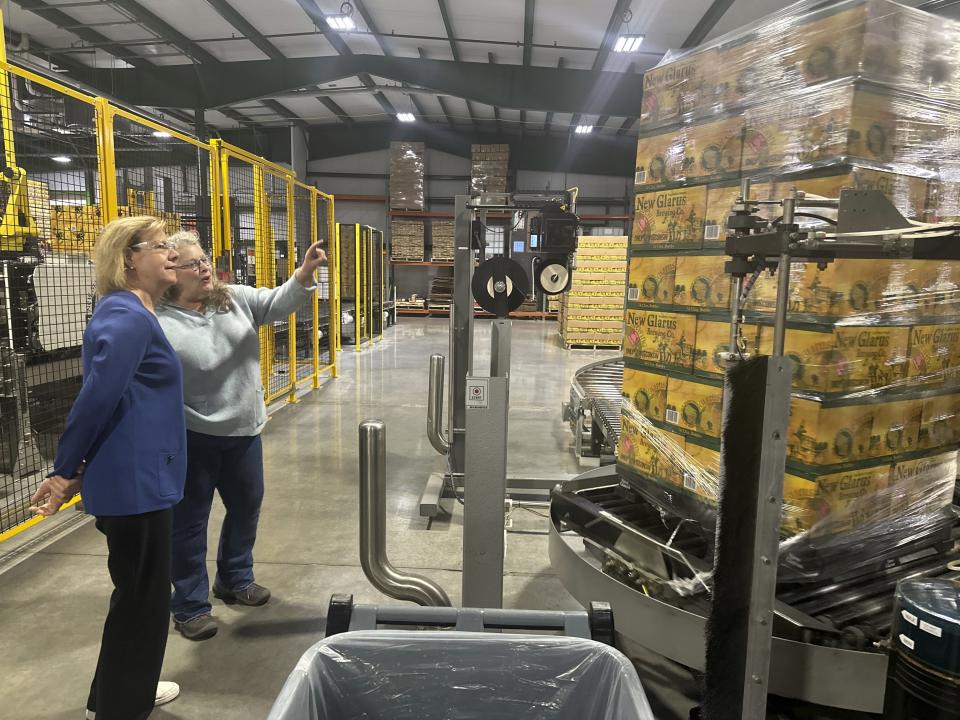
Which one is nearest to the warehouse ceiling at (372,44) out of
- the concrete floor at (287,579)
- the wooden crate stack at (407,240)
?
the concrete floor at (287,579)

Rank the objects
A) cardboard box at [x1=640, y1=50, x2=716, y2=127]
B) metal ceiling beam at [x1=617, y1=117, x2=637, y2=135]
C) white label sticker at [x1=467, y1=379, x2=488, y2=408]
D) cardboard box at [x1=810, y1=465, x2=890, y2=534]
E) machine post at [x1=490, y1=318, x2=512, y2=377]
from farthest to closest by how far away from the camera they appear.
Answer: metal ceiling beam at [x1=617, y1=117, x2=637, y2=135] < machine post at [x1=490, y1=318, x2=512, y2=377] < cardboard box at [x1=640, y1=50, x2=716, y2=127] < white label sticker at [x1=467, y1=379, x2=488, y2=408] < cardboard box at [x1=810, y1=465, x2=890, y2=534]

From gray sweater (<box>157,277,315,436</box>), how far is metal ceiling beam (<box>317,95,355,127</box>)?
46.5ft

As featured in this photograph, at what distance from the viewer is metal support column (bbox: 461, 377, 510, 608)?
2244mm

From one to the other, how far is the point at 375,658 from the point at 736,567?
3.00 feet

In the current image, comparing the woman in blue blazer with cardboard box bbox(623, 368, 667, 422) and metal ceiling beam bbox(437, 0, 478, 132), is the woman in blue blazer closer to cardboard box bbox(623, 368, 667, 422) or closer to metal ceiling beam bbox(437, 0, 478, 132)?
cardboard box bbox(623, 368, 667, 422)

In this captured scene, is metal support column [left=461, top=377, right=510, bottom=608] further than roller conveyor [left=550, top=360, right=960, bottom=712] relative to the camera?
Yes

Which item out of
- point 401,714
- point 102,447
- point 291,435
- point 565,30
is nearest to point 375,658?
point 401,714

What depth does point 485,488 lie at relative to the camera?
2330mm

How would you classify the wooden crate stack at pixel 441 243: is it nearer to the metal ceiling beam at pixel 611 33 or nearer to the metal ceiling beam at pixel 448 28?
the metal ceiling beam at pixel 448 28

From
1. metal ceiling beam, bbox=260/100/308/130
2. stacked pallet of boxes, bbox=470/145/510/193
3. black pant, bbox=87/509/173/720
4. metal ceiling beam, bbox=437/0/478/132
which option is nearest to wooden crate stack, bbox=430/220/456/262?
Result: stacked pallet of boxes, bbox=470/145/510/193

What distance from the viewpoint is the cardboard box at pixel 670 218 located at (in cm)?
239

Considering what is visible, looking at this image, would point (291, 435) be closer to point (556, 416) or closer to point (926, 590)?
point (556, 416)

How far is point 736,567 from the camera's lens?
61.5 inches

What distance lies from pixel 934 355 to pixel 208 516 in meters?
3.04
